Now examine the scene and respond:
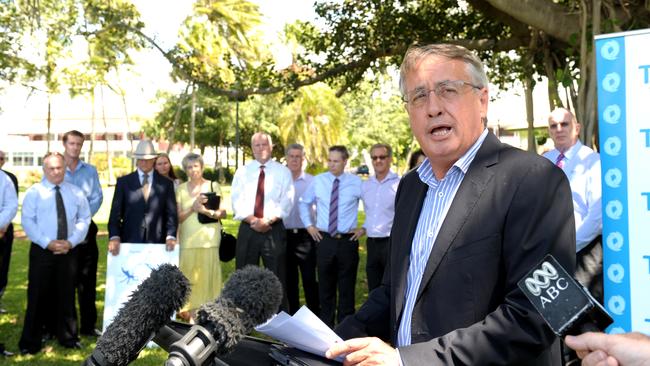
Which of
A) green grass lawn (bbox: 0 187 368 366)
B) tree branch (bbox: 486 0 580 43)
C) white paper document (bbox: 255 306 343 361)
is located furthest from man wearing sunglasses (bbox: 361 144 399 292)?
white paper document (bbox: 255 306 343 361)

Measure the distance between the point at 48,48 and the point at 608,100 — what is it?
1624 centimetres

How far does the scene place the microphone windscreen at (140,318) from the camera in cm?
174

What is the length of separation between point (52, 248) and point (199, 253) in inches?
68.5

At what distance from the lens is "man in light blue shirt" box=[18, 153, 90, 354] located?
746cm

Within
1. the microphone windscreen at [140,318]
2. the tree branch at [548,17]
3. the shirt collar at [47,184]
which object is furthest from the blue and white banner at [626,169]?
the shirt collar at [47,184]

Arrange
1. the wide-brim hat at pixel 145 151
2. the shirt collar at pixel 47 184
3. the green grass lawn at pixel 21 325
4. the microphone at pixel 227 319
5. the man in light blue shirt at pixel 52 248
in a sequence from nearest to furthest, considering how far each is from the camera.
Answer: the microphone at pixel 227 319
the green grass lawn at pixel 21 325
the man in light blue shirt at pixel 52 248
the shirt collar at pixel 47 184
the wide-brim hat at pixel 145 151

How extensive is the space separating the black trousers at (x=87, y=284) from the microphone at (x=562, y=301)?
7649mm

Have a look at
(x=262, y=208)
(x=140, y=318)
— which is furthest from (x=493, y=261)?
(x=262, y=208)

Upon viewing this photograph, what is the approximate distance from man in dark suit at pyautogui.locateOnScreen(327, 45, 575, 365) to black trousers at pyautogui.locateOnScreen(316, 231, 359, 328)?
608 centimetres

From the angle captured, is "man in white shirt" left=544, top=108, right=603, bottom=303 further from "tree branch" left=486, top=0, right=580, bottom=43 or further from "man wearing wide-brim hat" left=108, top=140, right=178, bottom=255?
"man wearing wide-brim hat" left=108, top=140, right=178, bottom=255

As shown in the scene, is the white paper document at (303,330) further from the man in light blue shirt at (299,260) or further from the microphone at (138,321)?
the man in light blue shirt at (299,260)

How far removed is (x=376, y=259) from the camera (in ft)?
28.3

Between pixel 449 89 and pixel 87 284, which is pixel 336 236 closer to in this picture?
pixel 87 284

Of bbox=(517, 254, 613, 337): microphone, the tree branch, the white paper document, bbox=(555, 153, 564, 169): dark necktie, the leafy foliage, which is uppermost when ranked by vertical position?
the leafy foliage
